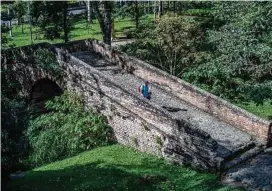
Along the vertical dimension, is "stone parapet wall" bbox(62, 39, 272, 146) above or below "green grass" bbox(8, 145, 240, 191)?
above

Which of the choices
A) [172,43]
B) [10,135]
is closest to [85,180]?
[10,135]

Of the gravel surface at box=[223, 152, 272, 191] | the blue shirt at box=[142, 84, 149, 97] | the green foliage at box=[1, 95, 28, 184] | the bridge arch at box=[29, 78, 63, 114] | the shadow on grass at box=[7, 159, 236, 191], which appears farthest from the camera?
the bridge arch at box=[29, 78, 63, 114]

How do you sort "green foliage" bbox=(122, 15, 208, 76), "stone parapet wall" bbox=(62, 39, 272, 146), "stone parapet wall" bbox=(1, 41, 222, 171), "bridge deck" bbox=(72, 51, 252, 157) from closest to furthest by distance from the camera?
"stone parapet wall" bbox=(1, 41, 222, 171) → "bridge deck" bbox=(72, 51, 252, 157) → "stone parapet wall" bbox=(62, 39, 272, 146) → "green foliage" bbox=(122, 15, 208, 76)

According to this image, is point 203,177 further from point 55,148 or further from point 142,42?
point 142,42

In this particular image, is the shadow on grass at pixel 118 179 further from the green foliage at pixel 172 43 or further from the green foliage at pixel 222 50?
the green foliage at pixel 172 43

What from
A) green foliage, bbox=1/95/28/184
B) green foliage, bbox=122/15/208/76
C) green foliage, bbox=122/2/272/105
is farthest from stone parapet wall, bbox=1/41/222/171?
green foliage, bbox=1/95/28/184

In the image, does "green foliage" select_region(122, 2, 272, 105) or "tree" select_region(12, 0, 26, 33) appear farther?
"tree" select_region(12, 0, 26, 33)

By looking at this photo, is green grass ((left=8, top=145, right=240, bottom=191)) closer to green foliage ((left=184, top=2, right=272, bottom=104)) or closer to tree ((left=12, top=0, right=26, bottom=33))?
green foliage ((left=184, top=2, right=272, bottom=104))
